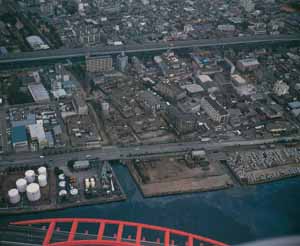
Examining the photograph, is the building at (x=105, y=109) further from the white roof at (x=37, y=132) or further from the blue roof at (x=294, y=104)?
the blue roof at (x=294, y=104)

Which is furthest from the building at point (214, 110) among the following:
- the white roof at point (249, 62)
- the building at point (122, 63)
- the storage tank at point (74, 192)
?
the storage tank at point (74, 192)

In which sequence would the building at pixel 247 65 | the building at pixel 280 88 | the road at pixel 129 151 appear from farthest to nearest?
the building at pixel 247 65 < the building at pixel 280 88 < the road at pixel 129 151

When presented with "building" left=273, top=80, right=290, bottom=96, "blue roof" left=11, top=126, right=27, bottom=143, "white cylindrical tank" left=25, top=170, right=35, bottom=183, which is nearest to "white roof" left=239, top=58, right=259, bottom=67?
"building" left=273, top=80, right=290, bottom=96

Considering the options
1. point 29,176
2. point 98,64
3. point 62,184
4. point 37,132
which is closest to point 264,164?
point 62,184

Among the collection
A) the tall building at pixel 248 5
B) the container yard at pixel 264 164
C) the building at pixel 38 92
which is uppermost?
the tall building at pixel 248 5

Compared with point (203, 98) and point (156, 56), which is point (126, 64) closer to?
point (156, 56)

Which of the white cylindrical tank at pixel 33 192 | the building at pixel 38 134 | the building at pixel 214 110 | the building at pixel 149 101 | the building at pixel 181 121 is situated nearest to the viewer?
the white cylindrical tank at pixel 33 192

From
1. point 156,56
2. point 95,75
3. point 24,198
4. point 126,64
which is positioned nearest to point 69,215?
point 24,198
